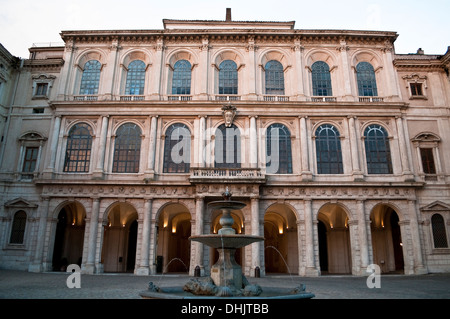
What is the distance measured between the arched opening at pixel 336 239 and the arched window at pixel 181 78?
15.2 metres

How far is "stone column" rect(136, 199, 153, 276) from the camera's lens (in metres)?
23.6

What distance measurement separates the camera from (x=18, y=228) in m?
25.3

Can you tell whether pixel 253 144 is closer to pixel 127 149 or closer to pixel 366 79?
pixel 127 149

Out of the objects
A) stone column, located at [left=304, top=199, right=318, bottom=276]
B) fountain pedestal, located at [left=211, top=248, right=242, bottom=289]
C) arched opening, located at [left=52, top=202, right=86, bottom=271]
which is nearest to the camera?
fountain pedestal, located at [left=211, top=248, right=242, bottom=289]

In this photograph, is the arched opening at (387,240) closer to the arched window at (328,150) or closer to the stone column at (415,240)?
the stone column at (415,240)

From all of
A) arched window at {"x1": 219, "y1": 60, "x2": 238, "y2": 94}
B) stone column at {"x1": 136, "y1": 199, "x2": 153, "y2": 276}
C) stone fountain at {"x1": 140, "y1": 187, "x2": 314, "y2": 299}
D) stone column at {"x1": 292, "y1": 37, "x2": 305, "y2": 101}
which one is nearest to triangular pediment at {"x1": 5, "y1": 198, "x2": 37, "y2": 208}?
stone column at {"x1": 136, "y1": 199, "x2": 153, "y2": 276}

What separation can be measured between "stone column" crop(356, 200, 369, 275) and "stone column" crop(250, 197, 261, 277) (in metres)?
7.22

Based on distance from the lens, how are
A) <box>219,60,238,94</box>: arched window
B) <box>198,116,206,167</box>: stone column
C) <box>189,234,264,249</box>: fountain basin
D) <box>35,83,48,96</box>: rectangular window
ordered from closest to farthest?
<box>189,234,264,249</box>: fountain basin, <box>198,116,206,167</box>: stone column, <box>35,83,48,96</box>: rectangular window, <box>219,60,238,94</box>: arched window

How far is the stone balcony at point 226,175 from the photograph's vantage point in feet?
79.0

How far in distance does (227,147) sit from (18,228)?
16699 mm

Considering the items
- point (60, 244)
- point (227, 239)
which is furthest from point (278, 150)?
point (60, 244)

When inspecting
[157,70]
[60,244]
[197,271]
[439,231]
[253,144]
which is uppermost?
[157,70]

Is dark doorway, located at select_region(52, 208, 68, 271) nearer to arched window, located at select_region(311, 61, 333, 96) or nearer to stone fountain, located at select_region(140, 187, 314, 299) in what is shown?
stone fountain, located at select_region(140, 187, 314, 299)

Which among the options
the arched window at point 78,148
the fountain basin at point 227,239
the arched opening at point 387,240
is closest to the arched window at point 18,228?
the arched window at point 78,148
